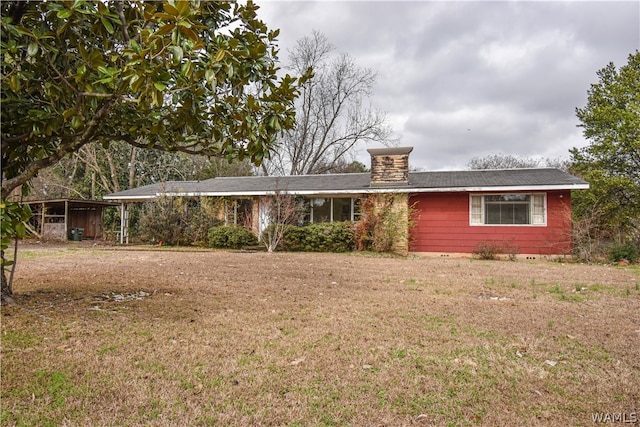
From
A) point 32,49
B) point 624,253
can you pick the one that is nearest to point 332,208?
point 624,253

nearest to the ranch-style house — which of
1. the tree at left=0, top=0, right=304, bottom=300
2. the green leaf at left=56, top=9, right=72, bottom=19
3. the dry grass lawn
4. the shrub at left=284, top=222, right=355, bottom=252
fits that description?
the shrub at left=284, top=222, right=355, bottom=252

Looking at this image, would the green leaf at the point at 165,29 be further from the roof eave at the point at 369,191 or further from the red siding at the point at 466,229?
the red siding at the point at 466,229

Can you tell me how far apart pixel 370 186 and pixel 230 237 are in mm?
6321

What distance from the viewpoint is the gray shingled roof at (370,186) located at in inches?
559

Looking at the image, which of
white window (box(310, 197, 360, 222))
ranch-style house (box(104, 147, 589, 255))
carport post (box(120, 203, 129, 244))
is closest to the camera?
ranch-style house (box(104, 147, 589, 255))

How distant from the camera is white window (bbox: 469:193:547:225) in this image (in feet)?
47.4

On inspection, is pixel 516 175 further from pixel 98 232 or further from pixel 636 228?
pixel 98 232

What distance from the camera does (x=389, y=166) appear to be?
16609 millimetres

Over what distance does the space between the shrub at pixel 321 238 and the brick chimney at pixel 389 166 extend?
252 cm

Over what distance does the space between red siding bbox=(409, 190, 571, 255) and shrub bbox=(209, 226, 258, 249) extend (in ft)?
22.9

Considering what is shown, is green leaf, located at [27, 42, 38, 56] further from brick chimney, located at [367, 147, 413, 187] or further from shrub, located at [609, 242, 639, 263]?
shrub, located at [609, 242, 639, 263]

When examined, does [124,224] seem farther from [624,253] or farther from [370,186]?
[624,253]

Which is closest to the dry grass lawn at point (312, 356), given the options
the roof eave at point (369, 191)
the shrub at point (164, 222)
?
the roof eave at point (369, 191)

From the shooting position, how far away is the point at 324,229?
15609mm
